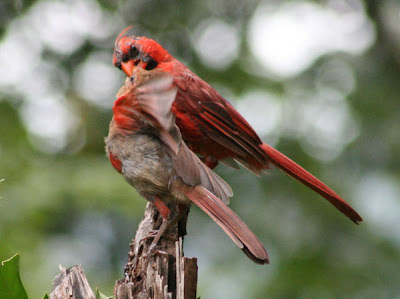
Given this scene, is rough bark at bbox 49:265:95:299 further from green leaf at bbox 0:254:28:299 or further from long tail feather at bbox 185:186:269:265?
long tail feather at bbox 185:186:269:265

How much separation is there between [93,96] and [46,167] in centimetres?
134

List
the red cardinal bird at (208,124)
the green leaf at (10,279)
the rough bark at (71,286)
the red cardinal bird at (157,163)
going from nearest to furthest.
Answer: the green leaf at (10,279) → the rough bark at (71,286) → the red cardinal bird at (157,163) → the red cardinal bird at (208,124)

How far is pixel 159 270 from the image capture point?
252 cm

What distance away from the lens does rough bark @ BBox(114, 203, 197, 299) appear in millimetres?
2367

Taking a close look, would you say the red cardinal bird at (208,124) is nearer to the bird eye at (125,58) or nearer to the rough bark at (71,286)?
the bird eye at (125,58)

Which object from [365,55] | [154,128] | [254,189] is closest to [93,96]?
[254,189]

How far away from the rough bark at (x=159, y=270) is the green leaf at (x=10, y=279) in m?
0.41

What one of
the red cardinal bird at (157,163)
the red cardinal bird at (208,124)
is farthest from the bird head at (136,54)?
the red cardinal bird at (157,163)

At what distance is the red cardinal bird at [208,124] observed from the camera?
3.46 metres

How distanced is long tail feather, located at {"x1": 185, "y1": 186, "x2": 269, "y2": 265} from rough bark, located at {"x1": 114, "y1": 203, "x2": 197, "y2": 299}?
7.5 inches

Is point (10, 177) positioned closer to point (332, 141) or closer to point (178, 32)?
point (178, 32)

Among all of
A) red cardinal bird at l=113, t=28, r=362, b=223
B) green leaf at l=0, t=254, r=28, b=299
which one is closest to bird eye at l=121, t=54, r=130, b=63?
red cardinal bird at l=113, t=28, r=362, b=223

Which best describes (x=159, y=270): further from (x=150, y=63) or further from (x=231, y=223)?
(x=150, y=63)

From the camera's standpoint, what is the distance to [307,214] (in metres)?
6.41
